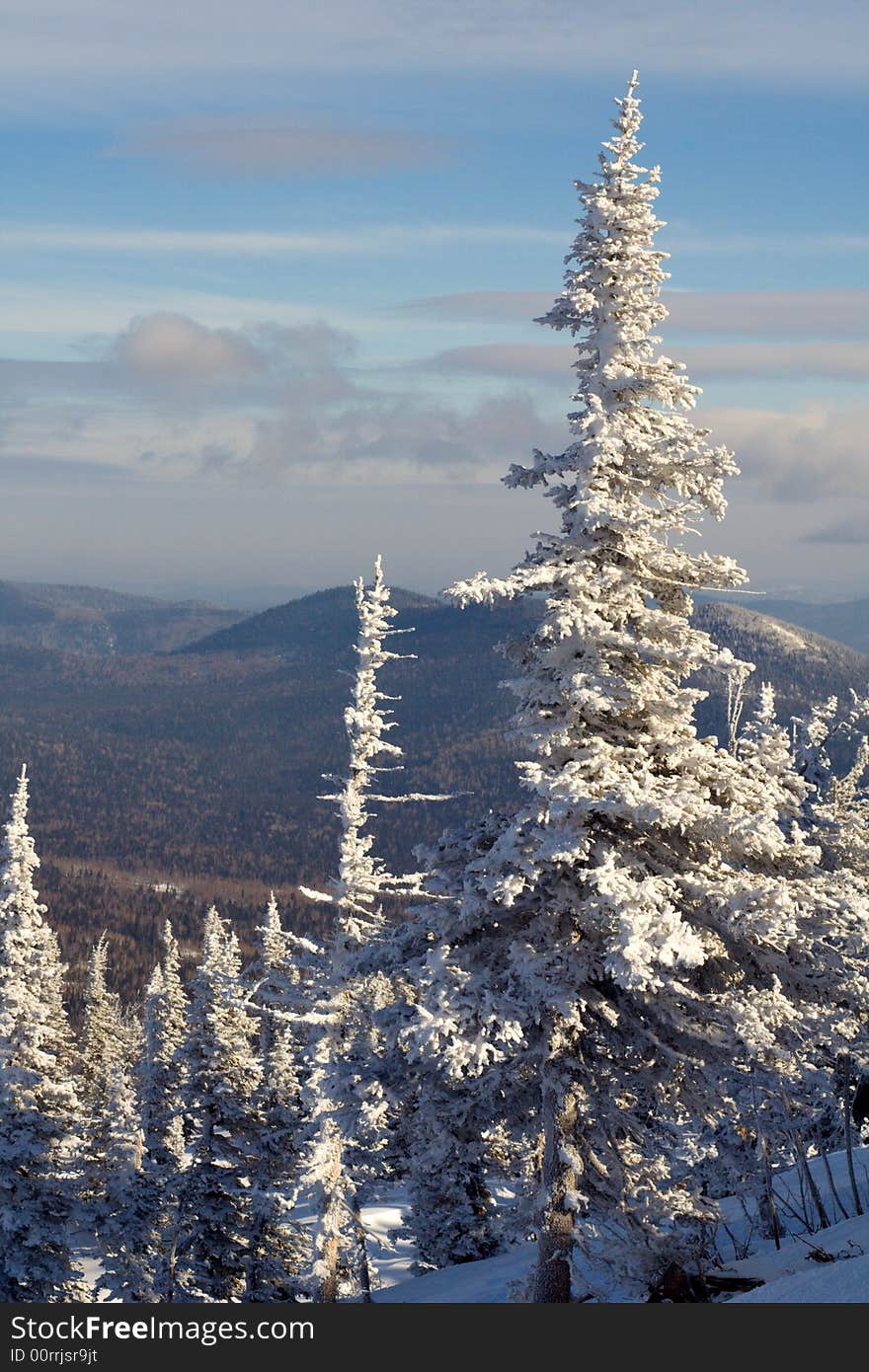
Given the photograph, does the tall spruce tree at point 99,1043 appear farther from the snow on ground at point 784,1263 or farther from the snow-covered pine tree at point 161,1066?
the snow on ground at point 784,1263

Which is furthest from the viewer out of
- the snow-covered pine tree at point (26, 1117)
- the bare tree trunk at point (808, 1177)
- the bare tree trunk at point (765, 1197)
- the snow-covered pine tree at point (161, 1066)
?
the snow-covered pine tree at point (161, 1066)

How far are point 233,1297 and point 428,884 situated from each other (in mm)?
25754

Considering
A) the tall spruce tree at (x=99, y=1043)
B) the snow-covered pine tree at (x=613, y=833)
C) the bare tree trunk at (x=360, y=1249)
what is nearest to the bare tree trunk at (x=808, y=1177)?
the snow-covered pine tree at (x=613, y=833)

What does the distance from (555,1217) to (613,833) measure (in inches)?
198

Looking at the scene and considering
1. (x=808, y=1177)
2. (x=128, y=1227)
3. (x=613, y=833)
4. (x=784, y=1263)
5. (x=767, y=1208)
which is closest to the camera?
(x=613, y=833)

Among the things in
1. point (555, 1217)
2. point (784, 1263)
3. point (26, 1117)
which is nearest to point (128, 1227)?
point (26, 1117)

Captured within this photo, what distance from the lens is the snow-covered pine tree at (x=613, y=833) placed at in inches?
529

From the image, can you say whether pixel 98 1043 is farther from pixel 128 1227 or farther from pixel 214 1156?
pixel 214 1156

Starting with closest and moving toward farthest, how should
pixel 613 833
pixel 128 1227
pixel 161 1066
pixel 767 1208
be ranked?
pixel 613 833
pixel 767 1208
pixel 128 1227
pixel 161 1066

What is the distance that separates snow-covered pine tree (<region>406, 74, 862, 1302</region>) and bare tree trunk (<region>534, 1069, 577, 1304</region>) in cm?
3

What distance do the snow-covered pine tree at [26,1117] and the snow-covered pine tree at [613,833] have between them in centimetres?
1889

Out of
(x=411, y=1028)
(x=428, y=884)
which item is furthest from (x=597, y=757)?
(x=411, y=1028)

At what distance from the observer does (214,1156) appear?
3378cm

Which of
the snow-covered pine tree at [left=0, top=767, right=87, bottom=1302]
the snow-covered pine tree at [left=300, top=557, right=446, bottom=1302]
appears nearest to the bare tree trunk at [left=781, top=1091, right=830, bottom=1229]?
the snow-covered pine tree at [left=300, top=557, right=446, bottom=1302]
